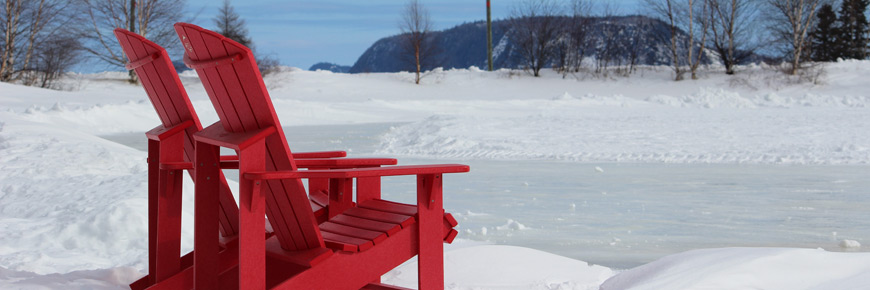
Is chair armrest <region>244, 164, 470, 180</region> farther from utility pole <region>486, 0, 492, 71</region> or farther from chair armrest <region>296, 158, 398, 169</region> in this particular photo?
utility pole <region>486, 0, 492, 71</region>

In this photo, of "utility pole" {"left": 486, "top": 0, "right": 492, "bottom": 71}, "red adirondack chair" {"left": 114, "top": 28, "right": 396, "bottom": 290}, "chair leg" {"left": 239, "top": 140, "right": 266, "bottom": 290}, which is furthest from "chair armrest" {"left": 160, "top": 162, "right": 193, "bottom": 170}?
"utility pole" {"left": 486, "top": 0, "right": 492, "bottom": 71}

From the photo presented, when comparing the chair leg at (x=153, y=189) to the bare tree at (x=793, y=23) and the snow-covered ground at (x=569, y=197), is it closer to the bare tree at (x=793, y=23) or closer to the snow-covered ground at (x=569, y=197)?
the snow-covered ground at (x=569, y=197)

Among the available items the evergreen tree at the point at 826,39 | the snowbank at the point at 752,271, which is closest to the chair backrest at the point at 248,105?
the snowbank at the point at 752,271

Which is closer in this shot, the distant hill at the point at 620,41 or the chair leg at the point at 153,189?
the chair leg at the point at 153,189

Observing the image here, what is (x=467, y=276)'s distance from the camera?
3547 mm

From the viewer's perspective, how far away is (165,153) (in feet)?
9.04

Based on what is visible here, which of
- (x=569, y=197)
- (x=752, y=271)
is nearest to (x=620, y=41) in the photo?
(x=569, y=197)

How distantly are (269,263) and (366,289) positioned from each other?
0.43m

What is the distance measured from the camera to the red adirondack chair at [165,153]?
2748mm

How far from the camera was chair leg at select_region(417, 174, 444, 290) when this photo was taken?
269cm

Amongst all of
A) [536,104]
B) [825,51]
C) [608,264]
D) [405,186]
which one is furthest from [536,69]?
[608,264]

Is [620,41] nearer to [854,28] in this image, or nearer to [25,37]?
[854,28]

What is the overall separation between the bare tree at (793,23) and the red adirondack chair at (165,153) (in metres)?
26.9

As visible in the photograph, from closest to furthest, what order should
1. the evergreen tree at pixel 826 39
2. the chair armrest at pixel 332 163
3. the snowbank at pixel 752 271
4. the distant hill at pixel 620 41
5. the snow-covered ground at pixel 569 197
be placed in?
1. the snowbank at pixel 752 271
2. the chair armrest at pixel 332 163
3. the snow-covered ground at pixel 569 197
4. the evergreen tree at pixel 826 39
5. the distant hill at pixel 620 41
